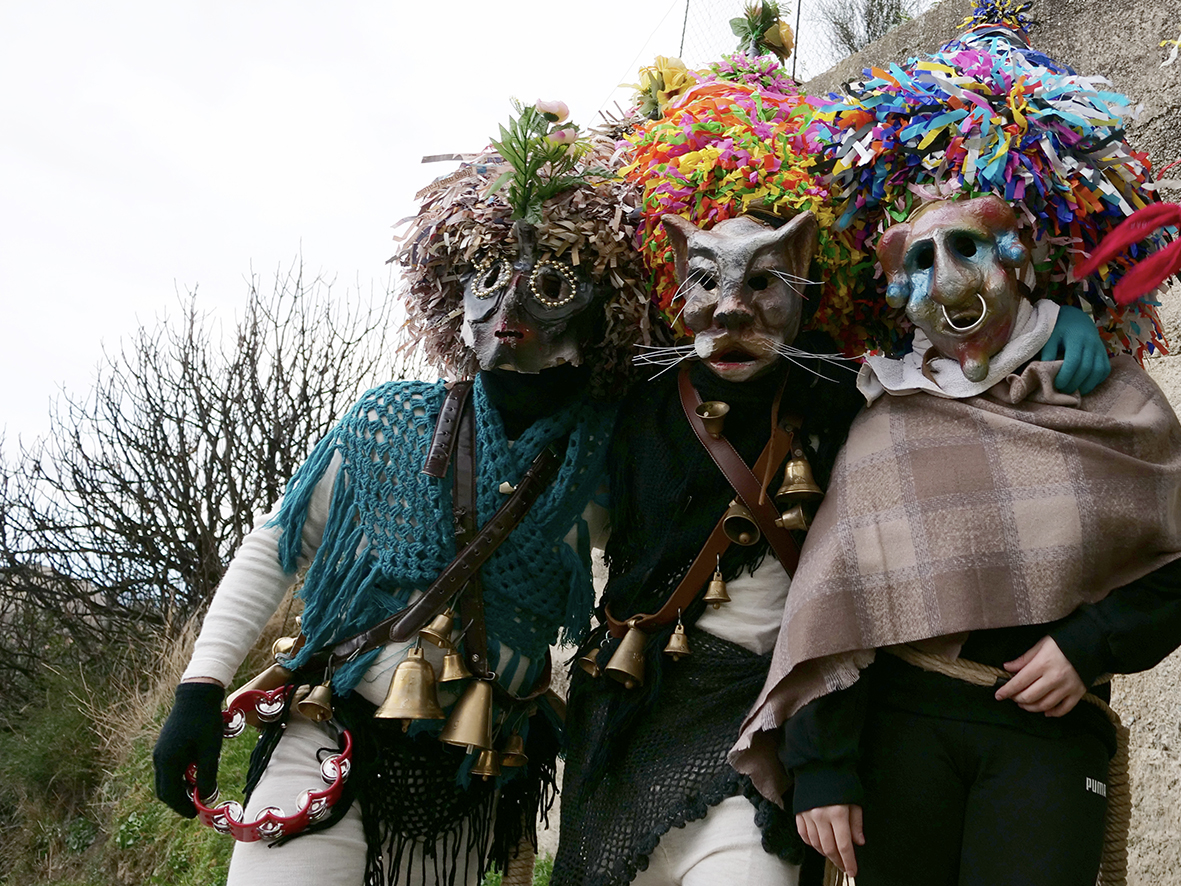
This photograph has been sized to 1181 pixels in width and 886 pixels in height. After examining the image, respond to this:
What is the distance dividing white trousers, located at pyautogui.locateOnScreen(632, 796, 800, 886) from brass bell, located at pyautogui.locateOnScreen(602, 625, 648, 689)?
0.29 m

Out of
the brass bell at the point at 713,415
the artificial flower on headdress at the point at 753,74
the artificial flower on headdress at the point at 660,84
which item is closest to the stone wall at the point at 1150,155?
the artificial flower on headdress at the point at 753,74

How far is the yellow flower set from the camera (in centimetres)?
250

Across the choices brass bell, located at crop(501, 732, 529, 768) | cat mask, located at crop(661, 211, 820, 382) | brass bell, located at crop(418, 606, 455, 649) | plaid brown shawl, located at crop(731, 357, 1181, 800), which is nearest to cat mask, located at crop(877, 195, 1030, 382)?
plaid brown shawl, located at crop(731, 357, 1181, 800)

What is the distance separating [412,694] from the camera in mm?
2135

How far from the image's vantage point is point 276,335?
9312 millimetres

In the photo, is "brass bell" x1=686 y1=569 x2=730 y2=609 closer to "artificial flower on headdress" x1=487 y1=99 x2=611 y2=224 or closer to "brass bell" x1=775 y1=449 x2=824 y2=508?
"brass bell" x1=775 y1=449 x2=824 y2=508

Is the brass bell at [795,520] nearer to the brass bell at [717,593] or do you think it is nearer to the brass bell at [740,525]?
the brass bell at [740,525]

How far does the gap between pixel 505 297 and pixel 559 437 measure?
332 mm

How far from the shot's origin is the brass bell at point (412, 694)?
212 centimetres

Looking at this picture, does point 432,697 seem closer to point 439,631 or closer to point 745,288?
point 439,631

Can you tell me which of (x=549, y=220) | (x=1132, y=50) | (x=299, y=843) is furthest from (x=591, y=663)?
(x=1132, y=50)

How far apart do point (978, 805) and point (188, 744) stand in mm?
1530

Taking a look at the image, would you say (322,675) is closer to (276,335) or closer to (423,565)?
(423,565)

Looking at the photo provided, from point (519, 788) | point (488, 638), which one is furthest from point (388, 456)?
point (519, 788)
